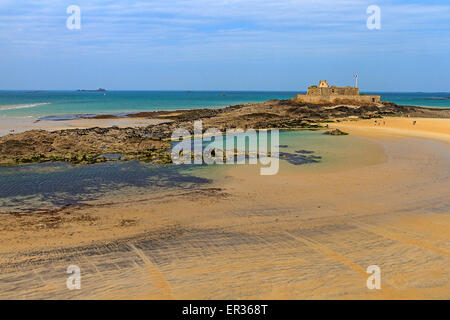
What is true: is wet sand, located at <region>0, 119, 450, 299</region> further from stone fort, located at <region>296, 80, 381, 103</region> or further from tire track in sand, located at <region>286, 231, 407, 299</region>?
stone fort, located at <region>296, 80, 381, 103</region>

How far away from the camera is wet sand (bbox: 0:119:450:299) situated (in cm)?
648

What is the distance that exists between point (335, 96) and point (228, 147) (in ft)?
134

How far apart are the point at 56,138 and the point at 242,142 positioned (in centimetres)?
1168

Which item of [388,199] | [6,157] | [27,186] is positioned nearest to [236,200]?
[388,199]

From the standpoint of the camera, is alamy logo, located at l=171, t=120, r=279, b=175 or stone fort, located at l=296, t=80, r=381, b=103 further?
stone fort, located at l=296, t=80, r=381, b=103

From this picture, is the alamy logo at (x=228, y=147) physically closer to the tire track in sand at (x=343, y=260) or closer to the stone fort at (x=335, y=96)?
the tire track in sand at (x=343, y=260)

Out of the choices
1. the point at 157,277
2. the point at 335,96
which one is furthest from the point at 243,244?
the point at 335,96

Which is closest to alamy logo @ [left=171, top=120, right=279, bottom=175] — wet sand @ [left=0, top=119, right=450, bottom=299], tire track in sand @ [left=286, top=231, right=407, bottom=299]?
wet sand @ [left=0, top=119, right=450, bottom=299]

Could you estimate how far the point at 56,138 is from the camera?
22.1m

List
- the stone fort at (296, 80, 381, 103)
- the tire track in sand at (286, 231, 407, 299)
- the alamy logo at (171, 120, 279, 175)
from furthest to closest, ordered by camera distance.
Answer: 1. the stone fort at (296, 80, 381, 103)
2. the alamy logo at (171, 120, 279, 175)
3. the tire track in sand at (286, 231, 407, 299)

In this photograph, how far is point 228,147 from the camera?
75.8 ft

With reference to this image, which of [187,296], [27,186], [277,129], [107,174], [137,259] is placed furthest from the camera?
[277,129]

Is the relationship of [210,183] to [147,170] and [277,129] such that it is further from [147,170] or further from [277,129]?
[277,129]

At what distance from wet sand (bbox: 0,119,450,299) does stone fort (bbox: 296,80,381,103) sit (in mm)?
46839
